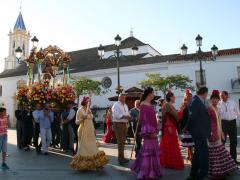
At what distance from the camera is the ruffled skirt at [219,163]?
6609mm

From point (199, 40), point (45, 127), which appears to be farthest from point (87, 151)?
point (199, 40)

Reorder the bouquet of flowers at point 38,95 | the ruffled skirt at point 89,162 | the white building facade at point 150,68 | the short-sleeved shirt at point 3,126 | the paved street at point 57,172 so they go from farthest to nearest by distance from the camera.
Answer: the white building facade at point 150,68, the bouquet of flowers at point 38,95, the short-sleeved shirt at point 3,126, the ruffled skirt at point 89,162, the paved street at point 57,172

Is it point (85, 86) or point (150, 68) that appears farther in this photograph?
point (150, 68)

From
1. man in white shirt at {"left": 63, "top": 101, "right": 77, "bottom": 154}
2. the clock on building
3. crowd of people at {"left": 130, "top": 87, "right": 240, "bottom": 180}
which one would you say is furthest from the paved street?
the clock on building

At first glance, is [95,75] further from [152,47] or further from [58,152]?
[58,152]

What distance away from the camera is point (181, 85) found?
30.0 m

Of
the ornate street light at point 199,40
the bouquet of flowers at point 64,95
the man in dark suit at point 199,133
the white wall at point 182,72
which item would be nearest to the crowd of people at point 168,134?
the man in dark suit at point 199,133

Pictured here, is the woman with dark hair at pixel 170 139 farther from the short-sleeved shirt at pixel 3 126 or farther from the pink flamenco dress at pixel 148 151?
the short-sleeved shirt at pixel 3 126

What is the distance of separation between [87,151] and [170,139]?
2161mm

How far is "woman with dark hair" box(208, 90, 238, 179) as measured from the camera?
21.7 ft

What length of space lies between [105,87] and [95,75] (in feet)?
7.25

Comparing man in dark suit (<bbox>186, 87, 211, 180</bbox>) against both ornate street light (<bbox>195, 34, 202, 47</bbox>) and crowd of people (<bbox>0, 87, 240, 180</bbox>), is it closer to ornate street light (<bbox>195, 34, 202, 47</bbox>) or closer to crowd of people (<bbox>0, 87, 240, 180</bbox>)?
crowd of people (<bbox>0, 87, 240, 180</bbox>)

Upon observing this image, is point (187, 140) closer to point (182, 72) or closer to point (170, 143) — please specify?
point (170, 143)

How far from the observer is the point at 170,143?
8.03 meters
